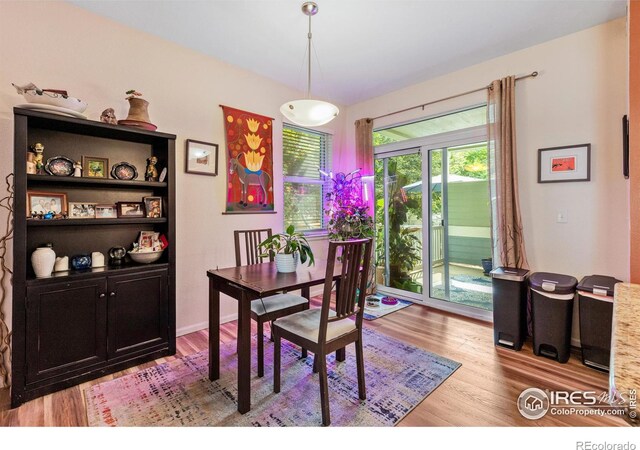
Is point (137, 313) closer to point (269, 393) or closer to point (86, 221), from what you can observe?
point (86, 221)

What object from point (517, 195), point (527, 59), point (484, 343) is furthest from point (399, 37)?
point (484, 343)

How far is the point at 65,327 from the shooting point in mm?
2004

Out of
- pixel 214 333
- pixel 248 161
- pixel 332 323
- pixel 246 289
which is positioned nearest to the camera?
pixel 246 289

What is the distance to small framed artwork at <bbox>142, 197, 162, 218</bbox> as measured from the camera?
252cm

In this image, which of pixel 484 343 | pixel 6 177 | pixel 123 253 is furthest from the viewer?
pixel 484 343

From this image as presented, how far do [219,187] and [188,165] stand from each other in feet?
1.25

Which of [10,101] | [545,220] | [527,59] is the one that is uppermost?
[527,59]

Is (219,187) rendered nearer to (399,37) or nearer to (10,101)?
(10,101)

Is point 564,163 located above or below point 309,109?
below

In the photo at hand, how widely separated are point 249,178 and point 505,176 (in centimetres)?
267

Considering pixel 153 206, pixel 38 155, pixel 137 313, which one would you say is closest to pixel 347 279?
pixel 137 313

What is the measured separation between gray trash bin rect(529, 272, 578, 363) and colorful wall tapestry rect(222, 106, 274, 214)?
2799mm

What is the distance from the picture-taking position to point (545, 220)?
9.27ft

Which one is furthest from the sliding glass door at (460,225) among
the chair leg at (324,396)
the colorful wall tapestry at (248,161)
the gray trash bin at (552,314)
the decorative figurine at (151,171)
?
the decorative figurine at (151,171)
